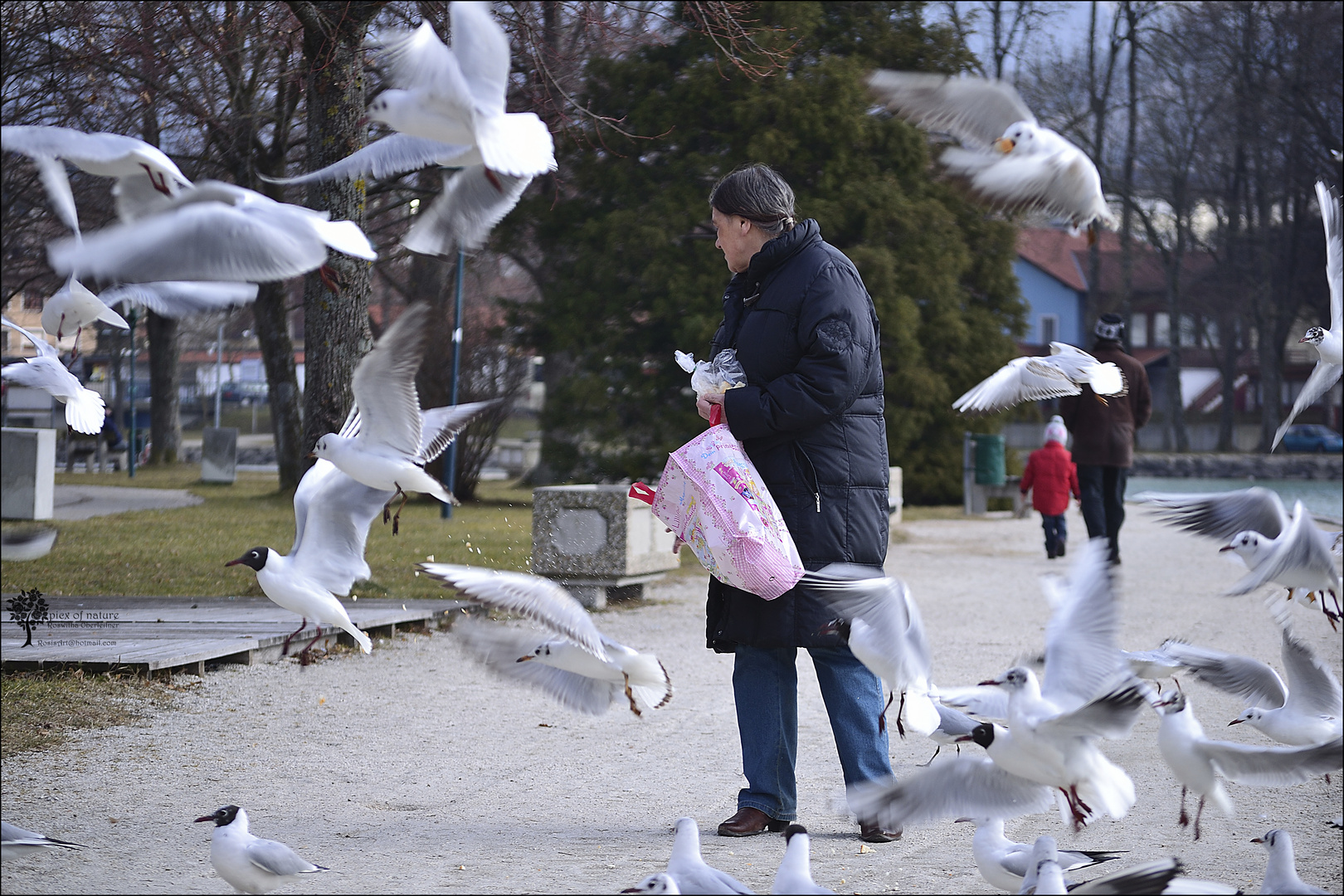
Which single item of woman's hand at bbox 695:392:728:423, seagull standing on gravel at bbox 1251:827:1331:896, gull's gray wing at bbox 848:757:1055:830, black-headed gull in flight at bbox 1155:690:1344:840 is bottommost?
seagull standing on gravel at bbox 1251:827:1331:896

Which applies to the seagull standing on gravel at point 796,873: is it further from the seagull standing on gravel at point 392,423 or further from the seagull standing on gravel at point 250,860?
the seagull standing on gravel at point 392,423

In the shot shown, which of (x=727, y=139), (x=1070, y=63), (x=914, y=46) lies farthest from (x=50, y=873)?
(x=1070, y=63)

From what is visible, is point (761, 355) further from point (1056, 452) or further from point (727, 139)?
point (727, 139)

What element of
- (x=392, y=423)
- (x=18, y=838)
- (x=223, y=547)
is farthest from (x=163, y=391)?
(x=18, y=838)

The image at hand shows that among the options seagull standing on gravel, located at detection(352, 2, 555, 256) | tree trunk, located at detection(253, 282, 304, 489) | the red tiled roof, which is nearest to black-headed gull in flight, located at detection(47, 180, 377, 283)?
seagull standing on gravel, located at detection(352, 2, 555, 256)

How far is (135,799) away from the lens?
180 inches

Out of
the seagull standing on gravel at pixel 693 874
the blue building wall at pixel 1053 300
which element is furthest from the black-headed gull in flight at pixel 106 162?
the blue building wall at pixel 1053 300

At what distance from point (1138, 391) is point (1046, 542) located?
3.57 m

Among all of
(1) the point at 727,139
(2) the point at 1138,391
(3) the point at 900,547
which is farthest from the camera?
(1) the point at 727,139

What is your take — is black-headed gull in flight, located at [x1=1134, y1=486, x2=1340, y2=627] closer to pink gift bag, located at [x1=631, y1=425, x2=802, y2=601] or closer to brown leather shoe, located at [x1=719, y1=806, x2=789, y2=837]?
pink gift bag, located at [x1=631, y1=425, x2=802, y2=601]

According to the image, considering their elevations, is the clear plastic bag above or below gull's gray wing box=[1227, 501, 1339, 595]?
above

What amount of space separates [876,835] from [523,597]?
1509mm

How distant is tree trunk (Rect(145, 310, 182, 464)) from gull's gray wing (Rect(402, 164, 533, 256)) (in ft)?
83.0

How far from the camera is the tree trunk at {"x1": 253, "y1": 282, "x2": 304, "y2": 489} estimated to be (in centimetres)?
1894
